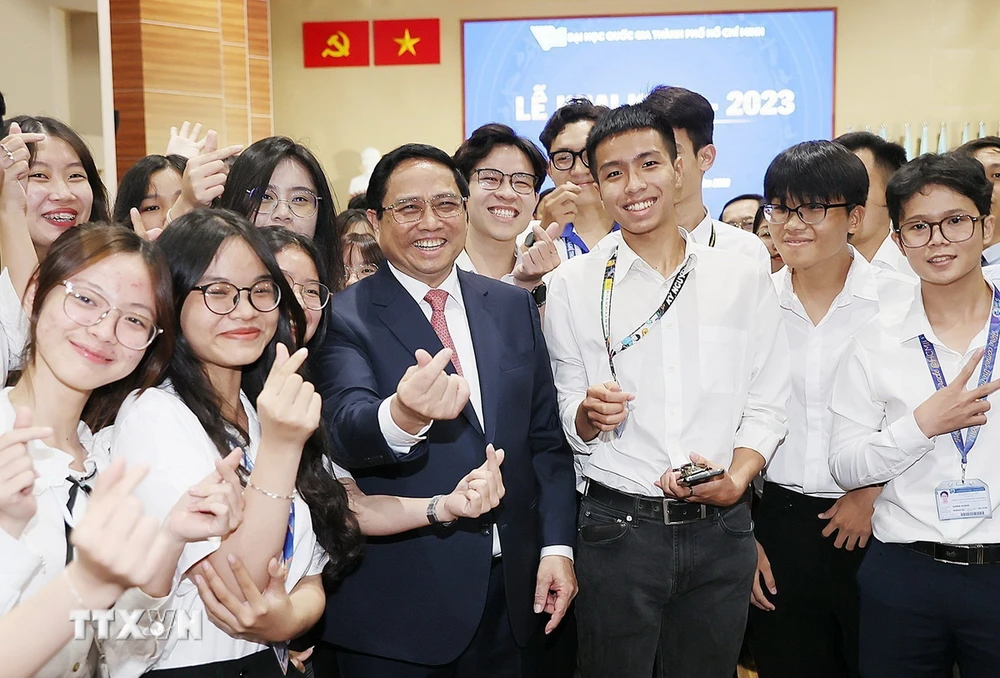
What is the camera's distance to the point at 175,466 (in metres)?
1.63

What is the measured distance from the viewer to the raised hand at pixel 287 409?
1.63 meters

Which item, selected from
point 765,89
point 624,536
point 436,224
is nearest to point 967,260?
point 624,536

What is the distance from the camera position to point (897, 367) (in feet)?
7.84

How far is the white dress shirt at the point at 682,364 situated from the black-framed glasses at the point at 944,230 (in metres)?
0.38

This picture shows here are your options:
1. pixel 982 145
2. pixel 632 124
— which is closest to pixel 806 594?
pixel 632 124

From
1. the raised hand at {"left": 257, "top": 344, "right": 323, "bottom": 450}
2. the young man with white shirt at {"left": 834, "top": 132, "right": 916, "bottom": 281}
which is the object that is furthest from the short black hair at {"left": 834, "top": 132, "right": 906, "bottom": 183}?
the raised hand at {"left": 257, "top": 344, "right": 323, "bottom": 450}

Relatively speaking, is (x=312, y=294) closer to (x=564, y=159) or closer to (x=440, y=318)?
(x=440, y=318)

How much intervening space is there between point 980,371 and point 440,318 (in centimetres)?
140

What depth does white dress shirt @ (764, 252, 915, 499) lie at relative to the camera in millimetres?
2650

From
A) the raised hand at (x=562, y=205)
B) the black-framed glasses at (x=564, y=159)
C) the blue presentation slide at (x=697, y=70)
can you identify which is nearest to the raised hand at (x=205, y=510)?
the raised hand at (x=562, y=205)

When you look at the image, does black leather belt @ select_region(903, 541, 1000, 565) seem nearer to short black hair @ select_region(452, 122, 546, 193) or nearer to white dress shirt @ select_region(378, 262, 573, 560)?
white dress shirt @ select_region(378, 262, 573, 560)

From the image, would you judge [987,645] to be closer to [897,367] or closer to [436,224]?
[897,367]

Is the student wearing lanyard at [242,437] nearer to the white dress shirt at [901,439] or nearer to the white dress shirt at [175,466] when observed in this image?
the white dress shirt at [175,466]

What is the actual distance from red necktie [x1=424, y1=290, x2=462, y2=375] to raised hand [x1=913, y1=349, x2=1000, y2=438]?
3.87ft
